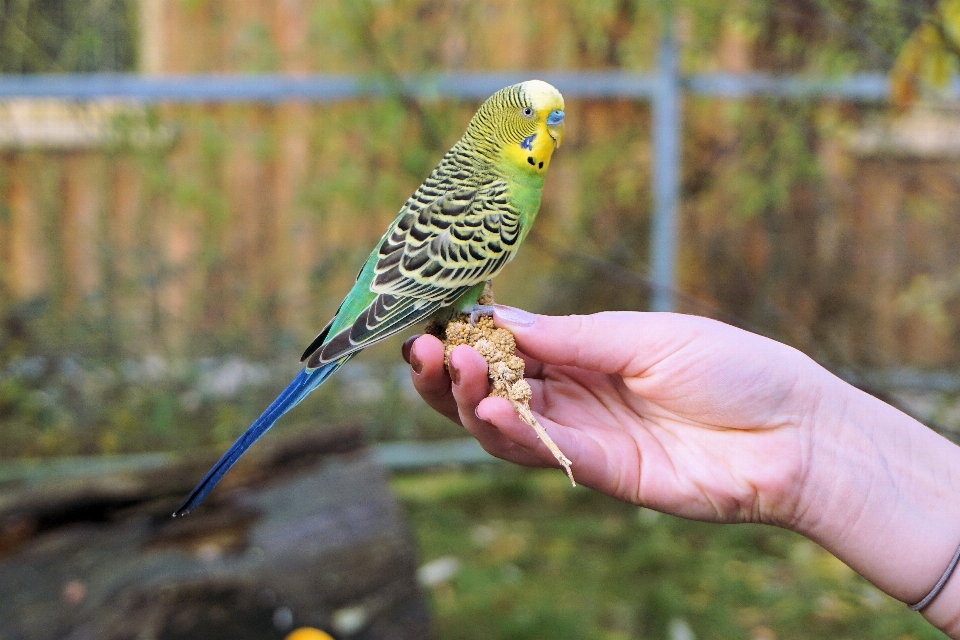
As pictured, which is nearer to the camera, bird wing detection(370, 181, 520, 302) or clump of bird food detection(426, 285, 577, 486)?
clump of bird food detection(426, 285, 577, 486)

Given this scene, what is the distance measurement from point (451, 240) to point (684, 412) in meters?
0.75

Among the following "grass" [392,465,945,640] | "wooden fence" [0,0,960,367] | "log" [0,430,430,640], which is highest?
"wooden fence" [0,0,960,367]

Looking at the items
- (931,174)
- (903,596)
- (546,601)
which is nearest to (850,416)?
(903,596)

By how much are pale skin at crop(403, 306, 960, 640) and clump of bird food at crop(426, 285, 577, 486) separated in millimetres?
65

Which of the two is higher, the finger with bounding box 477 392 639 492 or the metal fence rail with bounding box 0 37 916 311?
the metal fence rail with bounding box 0 37 916 311

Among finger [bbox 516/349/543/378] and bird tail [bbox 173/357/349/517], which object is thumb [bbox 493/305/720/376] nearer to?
finger [bbox 516/349/543/378]

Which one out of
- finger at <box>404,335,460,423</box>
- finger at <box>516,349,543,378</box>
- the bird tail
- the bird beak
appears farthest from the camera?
finger at <box>516,349,543,378</box>

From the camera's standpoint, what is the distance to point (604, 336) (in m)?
1.92

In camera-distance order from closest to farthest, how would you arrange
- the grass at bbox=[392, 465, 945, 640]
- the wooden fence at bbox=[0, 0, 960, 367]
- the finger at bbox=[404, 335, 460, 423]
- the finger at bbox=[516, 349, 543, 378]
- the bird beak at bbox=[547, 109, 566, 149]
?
1. the bird beak at bbox=[547, 109, 566, 149]
2. the finger at bbox=[404, 335, 460, 423]
3. the finger at bbox=[516, 349, 543, 378]
4. the grass at bbox=[392, 465, 945, 640]
5. the wooden fence at bbox=[0, 0, 960, 367]

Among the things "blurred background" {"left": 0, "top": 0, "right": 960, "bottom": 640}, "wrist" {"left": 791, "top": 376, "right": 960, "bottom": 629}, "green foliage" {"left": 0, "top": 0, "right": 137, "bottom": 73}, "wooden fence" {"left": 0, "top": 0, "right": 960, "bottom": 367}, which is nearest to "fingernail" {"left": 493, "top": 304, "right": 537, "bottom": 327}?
"wrist" {"left": 791, "top": 376, "right": 960, "bottom": 629}

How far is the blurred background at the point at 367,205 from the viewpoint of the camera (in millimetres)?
4750

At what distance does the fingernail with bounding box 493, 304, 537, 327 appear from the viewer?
1.86 meters

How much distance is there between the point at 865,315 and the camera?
213 inches

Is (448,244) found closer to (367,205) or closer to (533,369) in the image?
(533,369)
